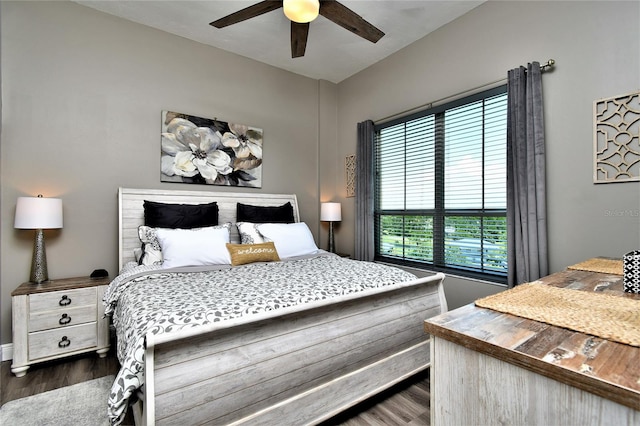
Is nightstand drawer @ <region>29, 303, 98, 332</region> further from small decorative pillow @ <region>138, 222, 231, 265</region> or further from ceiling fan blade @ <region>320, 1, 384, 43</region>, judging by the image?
ceiling fan blade @ <region>320, 1, 384, 43</region>

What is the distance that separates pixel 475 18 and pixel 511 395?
3222 mm

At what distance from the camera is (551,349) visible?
722 millimetres

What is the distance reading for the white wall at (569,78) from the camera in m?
2.02

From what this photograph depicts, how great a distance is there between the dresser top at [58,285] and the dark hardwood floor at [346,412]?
0.61 metres

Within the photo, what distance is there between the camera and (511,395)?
0.75 m

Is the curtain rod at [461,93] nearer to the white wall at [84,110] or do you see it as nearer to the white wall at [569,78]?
the white wall at [569,78]

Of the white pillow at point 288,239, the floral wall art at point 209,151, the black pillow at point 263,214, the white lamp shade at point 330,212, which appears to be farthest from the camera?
the white lamp shade at point 330,212

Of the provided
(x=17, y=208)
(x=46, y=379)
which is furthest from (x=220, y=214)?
(x=46, y=379)

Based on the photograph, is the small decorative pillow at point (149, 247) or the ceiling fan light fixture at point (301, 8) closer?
the ceiling fan light fixture at point (301, 8)

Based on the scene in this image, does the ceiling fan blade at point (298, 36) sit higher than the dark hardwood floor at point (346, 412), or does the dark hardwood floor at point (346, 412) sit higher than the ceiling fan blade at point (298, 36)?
the ceiling fan blade at point (298, 36)

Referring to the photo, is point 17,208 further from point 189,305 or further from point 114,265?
point 189,305

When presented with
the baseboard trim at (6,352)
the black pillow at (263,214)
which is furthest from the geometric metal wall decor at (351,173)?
the baseboard trim at (6,352)

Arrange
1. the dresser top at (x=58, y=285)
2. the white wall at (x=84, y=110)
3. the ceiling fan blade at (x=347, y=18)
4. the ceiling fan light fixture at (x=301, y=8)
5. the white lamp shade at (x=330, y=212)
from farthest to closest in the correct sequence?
the white lamp shade at (x=330, y=212) → the white wall at (x=84, y=110) → the dresser top at (x=58, y=285) → the ceiling fan blade at (x=347, y=18) → the ceiling fan light fixture at (x=301, y=8)

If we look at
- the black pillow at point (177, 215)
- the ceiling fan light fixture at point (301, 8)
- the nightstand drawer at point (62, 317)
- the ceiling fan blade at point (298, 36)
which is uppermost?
the ceiling fan blade at point (298, 36)
